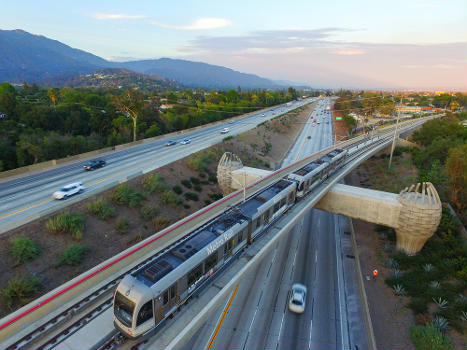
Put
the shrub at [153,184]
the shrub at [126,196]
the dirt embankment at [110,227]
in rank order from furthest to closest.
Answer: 1. the shrub at [153,184]
2. the shrub at [126,196]
3. the dirt embankment at [110,227]

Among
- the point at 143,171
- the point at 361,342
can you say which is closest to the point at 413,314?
the point at 361,342

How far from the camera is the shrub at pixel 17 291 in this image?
19.3 metres

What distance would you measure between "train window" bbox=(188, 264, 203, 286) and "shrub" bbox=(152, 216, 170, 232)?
16.9m

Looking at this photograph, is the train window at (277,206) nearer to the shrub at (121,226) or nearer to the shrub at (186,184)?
the shrub at (121,226)

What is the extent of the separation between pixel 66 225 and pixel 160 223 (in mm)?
9865

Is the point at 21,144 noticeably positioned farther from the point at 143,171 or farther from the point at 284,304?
the point at 284,304

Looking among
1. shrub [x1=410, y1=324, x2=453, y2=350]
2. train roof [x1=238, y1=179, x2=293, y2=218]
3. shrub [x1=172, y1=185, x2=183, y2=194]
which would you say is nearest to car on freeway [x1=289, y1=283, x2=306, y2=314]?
shrub [x1=410, y1=324, x2=453, y2=350]

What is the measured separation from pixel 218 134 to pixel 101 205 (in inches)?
1840

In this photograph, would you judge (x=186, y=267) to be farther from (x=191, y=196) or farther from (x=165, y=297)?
(x=191, y=196)

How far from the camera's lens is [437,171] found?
4712 centimetres

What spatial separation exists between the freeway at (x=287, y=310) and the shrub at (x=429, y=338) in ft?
12.0

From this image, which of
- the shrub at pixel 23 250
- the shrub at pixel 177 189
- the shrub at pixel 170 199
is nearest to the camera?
the shrub at pixel 23 250

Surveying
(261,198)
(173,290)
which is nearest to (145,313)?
(173,290)

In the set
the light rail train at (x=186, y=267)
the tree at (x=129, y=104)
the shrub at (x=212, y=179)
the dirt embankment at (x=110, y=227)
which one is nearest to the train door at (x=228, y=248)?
the light rail train at (x=186, y=267)
